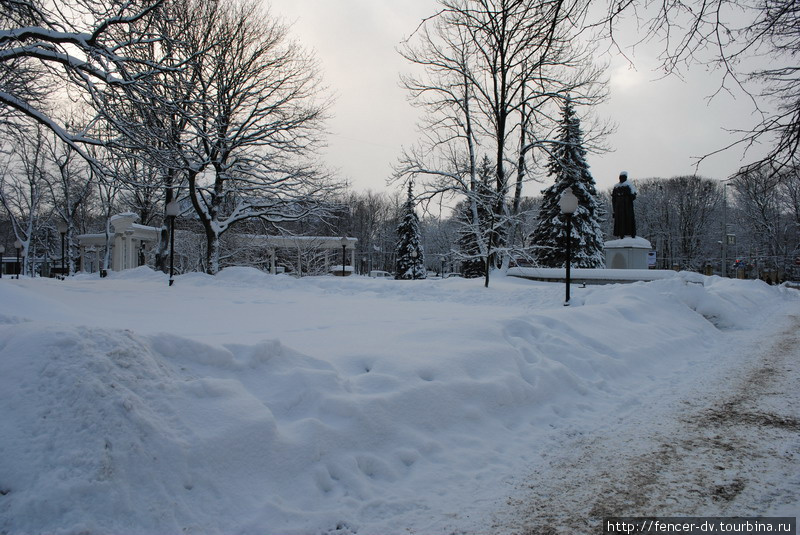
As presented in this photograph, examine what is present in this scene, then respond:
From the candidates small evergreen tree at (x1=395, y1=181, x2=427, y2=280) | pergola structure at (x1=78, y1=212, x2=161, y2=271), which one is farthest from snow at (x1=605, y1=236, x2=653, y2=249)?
pergola structure at (x1=78, y1=212, x2=161, y2=271)

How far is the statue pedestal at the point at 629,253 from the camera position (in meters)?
20.0

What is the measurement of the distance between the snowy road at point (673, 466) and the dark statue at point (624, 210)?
16.4 metres

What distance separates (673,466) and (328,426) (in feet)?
8.99

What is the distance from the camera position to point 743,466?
355 cm

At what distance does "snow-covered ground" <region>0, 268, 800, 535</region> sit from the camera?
8.70 feet

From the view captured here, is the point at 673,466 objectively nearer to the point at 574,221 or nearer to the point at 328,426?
the point at 328,426

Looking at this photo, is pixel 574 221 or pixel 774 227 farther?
pixel 774 227

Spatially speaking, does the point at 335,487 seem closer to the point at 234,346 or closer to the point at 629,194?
the point at 234,346

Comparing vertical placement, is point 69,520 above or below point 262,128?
below

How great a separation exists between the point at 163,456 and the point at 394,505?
151 cm

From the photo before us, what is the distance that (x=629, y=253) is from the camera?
20.0 m

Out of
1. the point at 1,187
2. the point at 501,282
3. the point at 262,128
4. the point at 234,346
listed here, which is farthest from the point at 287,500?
the point at 1,187

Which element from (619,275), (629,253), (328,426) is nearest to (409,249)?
(629,253)

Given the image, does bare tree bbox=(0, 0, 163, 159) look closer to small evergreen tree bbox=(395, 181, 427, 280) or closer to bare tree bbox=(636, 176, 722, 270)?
small evergreen tree bbox=(395, 181, 427, 280)
